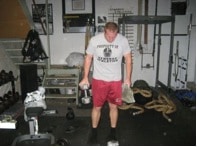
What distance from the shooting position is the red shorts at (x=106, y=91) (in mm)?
2555

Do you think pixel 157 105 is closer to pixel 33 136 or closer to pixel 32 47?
pixel 33 136

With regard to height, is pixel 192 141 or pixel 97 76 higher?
pixel 97 76

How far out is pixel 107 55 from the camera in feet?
8.14

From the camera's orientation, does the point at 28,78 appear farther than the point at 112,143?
Yes

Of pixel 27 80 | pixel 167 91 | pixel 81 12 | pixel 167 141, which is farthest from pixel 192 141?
pixel 81 12

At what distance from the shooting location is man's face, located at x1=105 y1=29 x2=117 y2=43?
7.90 feet

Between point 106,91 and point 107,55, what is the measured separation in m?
0.42

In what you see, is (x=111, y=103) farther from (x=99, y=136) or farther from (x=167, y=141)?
(x=167, y=141)

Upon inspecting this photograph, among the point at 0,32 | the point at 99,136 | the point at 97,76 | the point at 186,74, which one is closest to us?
the point at 97,76

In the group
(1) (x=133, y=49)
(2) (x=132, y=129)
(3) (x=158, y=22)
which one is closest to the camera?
(2) (x=132, y=129)

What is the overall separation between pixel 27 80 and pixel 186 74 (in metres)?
3.17

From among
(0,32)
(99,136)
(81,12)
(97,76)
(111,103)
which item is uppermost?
(81,12)

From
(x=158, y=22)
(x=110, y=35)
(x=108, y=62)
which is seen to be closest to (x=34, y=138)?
(x=108, y=62)

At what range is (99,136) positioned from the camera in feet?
9.18
